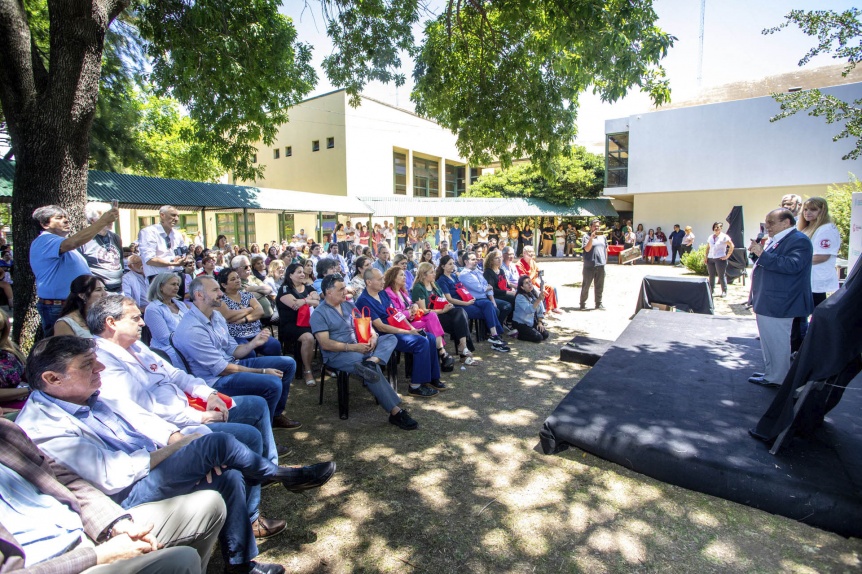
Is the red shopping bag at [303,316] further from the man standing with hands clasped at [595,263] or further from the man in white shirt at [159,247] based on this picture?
the man standing with hands clasped at [595,263]

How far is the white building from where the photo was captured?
17016mm

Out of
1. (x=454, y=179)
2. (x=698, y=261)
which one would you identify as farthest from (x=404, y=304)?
(x=454, y=179)

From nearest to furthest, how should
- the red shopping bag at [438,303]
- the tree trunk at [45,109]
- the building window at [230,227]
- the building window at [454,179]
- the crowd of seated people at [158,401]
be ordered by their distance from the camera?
the crowd of seated people at [158,401]
the tree trunk at [45,109]
the red shopping bag at [438,303]
the building window at [230,227]
the building window at [454,179]

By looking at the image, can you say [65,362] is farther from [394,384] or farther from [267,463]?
[394,384]

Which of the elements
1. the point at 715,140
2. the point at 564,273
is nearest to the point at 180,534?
the point at 564,273

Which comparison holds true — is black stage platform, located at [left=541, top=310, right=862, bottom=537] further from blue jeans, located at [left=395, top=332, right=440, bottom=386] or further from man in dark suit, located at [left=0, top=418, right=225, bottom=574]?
man in dark suit, located at [left=0, top=418, right=225, bottom=574]

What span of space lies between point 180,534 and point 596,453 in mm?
2581

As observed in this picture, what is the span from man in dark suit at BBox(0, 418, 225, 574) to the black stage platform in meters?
2.45

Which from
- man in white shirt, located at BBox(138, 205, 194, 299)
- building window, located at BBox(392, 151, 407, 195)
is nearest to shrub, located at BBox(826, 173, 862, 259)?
man in white shirt, located at BBox(138, 205, 194, 299)

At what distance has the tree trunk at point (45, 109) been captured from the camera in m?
4.19

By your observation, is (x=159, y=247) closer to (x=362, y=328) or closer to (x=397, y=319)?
(x=362, y=328)

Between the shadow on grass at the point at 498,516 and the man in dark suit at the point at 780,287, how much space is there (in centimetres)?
183

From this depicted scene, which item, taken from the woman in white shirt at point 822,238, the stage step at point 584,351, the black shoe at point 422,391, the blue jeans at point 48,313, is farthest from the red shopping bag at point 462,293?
the blue jeans at point 48,313

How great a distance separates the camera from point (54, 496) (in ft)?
5.58
